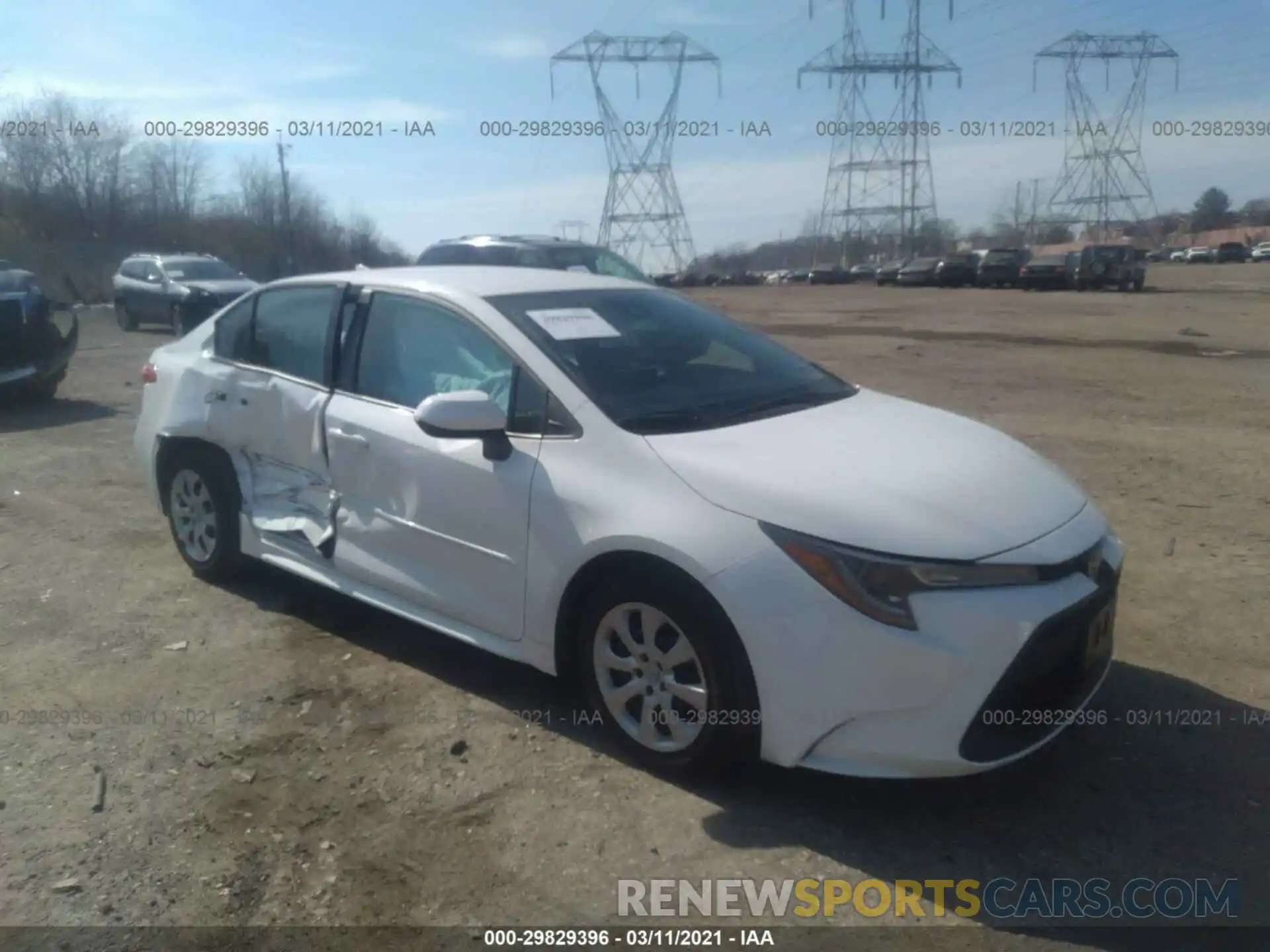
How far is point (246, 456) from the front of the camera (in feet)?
16.7

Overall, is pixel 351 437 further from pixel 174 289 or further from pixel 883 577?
pixel 174 289

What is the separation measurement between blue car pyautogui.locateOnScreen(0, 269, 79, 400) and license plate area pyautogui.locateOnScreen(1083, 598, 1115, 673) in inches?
431

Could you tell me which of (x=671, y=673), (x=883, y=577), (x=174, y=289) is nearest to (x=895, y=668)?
(x=883, y=577)

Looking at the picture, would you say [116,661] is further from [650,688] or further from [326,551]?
[650,688]

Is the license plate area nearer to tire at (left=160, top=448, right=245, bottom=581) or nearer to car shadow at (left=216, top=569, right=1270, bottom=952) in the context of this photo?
car shadow at (left=216, top=569, right=1270, bottom=952)

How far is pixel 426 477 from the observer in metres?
4.10

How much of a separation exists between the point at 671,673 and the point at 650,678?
10 centimetres

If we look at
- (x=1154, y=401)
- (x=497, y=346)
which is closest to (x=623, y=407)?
(x=497, y=346)

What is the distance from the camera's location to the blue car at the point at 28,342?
11.2m

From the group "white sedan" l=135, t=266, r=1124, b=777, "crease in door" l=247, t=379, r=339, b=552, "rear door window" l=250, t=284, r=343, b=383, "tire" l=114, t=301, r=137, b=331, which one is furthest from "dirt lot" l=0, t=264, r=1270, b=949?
"tire" l=114, t=301, r=137, b=331

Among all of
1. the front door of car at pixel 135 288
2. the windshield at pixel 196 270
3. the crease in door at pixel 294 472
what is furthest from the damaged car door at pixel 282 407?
the front door of car at pixel 135 288

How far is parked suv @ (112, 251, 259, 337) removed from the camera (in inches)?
817

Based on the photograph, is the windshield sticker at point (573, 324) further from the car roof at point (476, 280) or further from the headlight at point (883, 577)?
the headlight at point (883, 577)

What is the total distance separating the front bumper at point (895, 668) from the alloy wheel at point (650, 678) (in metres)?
0.26
